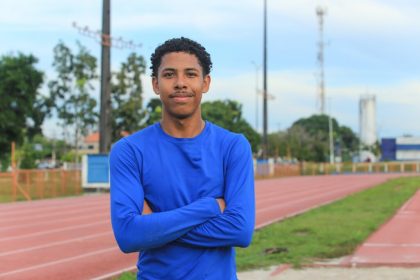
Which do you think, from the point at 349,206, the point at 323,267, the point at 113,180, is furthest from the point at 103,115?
the point at 113,180

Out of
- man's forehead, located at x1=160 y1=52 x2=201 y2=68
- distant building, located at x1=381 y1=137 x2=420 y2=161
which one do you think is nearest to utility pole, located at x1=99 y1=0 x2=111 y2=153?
man's forehead, located at x1=160 y1=52 x2=201 y2=68

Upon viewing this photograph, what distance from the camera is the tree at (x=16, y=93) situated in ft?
113

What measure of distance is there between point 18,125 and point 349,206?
23.3m

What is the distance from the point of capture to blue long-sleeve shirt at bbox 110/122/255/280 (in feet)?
7.47

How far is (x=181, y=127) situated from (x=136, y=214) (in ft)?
1.20

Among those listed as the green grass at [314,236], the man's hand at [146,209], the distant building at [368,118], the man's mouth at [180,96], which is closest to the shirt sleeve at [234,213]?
the man's hand at [146,209]

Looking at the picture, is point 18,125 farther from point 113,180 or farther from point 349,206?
point 113,180

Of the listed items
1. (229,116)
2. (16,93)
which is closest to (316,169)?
(229,116)

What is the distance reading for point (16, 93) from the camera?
35312 mm

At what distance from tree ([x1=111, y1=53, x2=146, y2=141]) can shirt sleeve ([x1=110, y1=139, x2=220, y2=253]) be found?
160 ft

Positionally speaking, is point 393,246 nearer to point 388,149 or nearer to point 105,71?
point 105,71

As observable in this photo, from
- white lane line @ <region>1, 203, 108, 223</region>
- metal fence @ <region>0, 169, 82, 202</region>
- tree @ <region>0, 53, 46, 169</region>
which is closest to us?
white lane line @ <region>1, 203, 108, 223</region>

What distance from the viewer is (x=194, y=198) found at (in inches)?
91.7

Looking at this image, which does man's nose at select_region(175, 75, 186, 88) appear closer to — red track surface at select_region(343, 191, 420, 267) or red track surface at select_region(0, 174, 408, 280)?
red track surface at select_region(0, 174, 408, 280)
